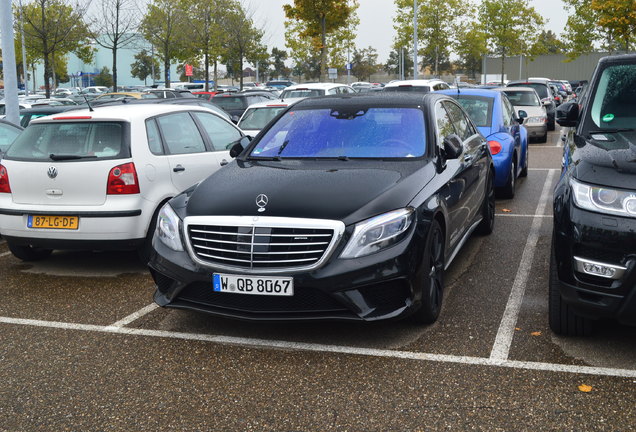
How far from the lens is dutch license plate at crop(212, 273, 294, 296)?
14.4 ft

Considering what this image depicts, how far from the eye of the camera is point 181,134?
7336 mm

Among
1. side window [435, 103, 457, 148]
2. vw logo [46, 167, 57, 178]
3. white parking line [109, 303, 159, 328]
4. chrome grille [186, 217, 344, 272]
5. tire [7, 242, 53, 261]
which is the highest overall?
side window [435, 103, 457, 148]

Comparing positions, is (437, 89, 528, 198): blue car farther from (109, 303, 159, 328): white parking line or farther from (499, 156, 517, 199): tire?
(109, 303, 159, 328): white parking line

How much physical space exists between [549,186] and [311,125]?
6695 mm

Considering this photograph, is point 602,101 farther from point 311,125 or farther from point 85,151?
point 85,151

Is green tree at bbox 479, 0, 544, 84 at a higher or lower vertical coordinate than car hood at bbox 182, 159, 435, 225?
higher

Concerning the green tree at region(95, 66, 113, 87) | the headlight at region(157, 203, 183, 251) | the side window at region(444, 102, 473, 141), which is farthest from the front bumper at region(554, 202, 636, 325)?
the green tree at region(95, 66, 113, 87)

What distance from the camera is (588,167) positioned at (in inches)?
165

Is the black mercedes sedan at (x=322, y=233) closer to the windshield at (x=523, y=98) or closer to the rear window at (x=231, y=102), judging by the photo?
the rear window at (x=231, y=102)

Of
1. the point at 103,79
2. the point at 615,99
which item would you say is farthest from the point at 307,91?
the point at 103,79

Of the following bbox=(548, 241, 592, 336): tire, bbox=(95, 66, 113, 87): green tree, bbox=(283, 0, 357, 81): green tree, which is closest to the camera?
bbox=(548, 241, 592, 336): tire

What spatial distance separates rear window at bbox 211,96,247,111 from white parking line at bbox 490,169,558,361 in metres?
11.6

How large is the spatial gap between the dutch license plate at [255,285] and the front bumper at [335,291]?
0.16 feet

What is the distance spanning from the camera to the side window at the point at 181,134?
7070 millimetres
